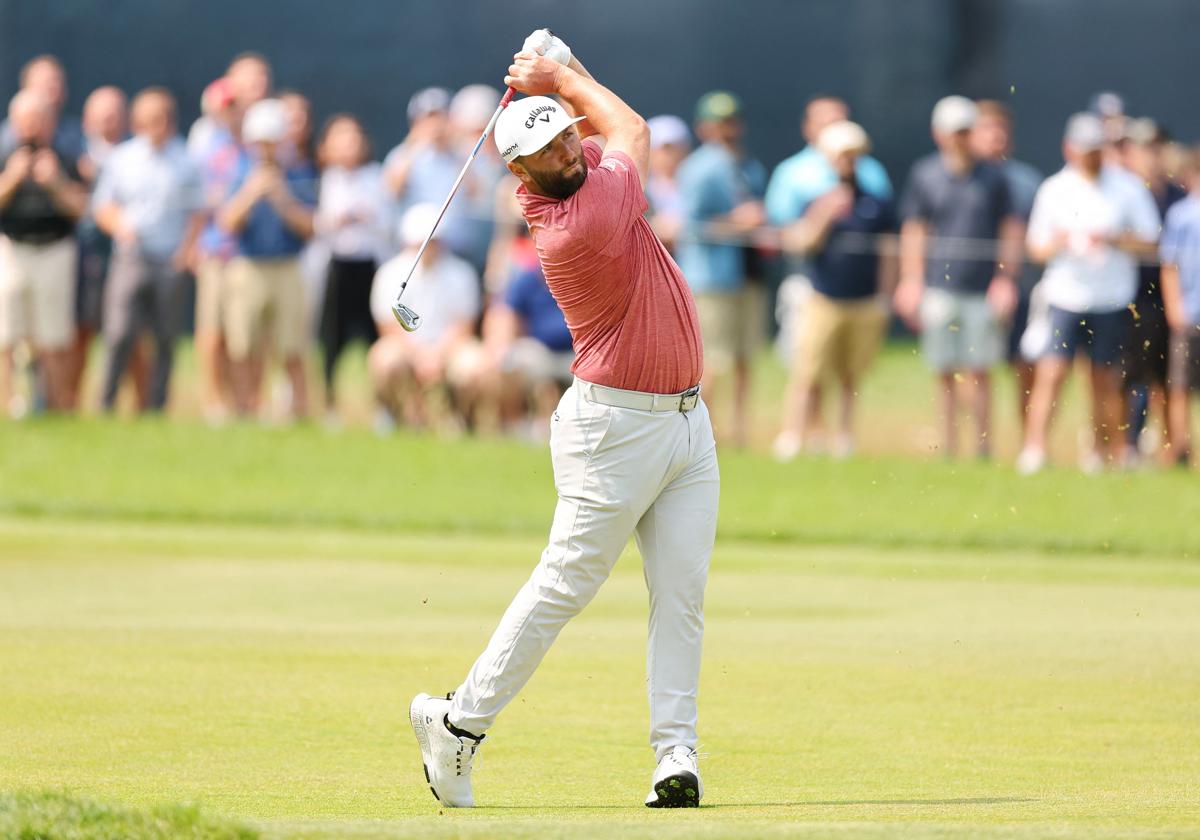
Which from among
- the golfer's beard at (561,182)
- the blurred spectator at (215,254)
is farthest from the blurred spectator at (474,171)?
the golfer's beard at (561,182)

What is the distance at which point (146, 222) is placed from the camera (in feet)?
51.1

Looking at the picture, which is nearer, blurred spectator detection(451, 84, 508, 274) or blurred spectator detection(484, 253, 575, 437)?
blurred spectator detection(484, 253, 575, 437)

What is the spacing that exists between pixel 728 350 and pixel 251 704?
8389mm

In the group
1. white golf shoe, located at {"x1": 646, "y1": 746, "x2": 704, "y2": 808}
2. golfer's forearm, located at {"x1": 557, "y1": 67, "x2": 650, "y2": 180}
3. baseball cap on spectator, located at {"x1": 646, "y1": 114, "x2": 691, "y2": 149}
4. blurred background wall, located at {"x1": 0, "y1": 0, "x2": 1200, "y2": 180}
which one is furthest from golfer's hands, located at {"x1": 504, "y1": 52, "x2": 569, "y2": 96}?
blurred background wall, located at {"x1": 0, "y1": 0, "x2": 1200, "y2": 180}

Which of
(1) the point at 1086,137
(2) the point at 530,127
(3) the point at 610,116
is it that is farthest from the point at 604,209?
(1) the point at 1086,137

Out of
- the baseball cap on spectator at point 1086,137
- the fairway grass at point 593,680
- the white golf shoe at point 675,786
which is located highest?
the baseball cap on spectator at point 1086,137

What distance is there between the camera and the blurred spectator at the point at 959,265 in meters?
14.6

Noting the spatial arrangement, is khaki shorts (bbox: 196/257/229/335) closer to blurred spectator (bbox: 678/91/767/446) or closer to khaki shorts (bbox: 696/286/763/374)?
blurred spectator (bbox: 678/91/767/446)

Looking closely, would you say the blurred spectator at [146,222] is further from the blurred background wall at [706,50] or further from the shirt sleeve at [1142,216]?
the shirt sleeve at [1142,216]

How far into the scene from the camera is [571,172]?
593 centimetres

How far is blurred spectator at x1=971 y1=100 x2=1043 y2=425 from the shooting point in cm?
1487

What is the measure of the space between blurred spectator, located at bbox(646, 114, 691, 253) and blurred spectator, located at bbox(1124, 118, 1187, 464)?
321 centimetres

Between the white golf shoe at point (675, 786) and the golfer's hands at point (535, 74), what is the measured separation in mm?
2011

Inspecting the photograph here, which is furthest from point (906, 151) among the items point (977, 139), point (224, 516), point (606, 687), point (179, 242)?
point (606, 687)
